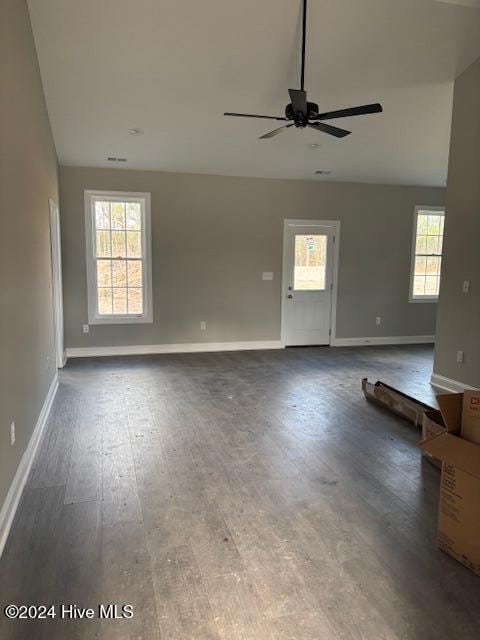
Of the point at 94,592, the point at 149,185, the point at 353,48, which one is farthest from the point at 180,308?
the point at 94,592

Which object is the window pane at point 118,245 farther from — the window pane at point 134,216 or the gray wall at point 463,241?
the gray wall at point 463,241

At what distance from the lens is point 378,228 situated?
7434 millimetres

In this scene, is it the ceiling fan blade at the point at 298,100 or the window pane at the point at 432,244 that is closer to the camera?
the ceiling fan blade at the point at 298,100

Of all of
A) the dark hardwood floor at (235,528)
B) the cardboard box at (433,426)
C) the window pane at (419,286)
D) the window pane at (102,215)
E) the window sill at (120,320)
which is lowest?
the dark hardwood floor at (235,528)

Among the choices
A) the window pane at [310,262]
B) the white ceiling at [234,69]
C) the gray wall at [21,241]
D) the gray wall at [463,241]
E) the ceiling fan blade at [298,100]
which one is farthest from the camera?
the window pane at [310,262]

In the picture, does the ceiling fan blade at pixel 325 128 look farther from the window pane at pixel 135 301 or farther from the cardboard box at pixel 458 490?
the window pane at pixel 135 301

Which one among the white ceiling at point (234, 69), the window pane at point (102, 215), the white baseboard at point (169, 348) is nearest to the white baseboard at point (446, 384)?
the white baseboard at point (169, 348)

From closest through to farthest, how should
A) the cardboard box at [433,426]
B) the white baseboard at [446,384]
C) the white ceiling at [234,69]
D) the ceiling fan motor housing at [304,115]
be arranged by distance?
the cardboard box at [433,426], the ceiling fan motor housing at [304,115], the white ceiling at [234,69], the white baseboard at [446,384]

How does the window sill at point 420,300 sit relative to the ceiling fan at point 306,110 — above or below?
below

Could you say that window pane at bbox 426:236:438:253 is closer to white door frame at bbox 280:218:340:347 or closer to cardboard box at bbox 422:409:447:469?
white door frame at bbox 280:218:340:347

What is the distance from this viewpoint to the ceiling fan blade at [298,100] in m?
3.35

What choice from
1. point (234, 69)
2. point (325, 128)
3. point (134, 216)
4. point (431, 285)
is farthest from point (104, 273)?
point (431, 285)

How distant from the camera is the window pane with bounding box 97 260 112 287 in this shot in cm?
639

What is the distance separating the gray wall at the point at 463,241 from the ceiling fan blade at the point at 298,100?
211cm
